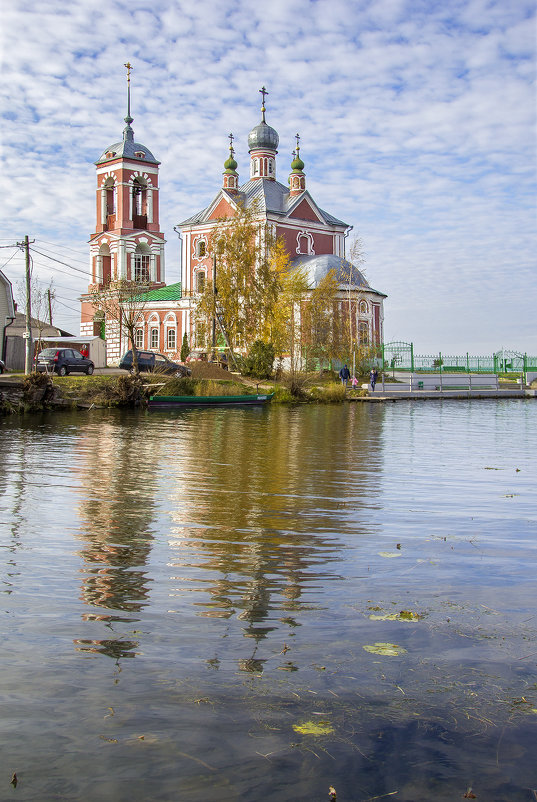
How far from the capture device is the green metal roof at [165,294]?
66.5m

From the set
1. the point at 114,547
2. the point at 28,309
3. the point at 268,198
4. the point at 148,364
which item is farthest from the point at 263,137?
the point at 114,547

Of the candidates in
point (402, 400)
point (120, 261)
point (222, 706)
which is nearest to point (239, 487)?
point (222, 706)

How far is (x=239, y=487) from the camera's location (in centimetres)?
1076

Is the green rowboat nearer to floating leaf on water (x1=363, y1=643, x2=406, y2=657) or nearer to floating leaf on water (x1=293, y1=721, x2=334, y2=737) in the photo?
floating leaf on water (x1=363, y1=643, x2=406, y2=657)

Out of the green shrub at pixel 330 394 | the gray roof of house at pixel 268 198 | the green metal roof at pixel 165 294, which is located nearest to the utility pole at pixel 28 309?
the green shrub at pixel 330 394

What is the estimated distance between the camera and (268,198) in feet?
207

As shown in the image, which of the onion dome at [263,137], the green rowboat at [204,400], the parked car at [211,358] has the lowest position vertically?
the green rowboat at [204,400]

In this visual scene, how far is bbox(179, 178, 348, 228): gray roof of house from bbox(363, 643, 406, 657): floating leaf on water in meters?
58.0

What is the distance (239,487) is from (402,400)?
35124 millimetres

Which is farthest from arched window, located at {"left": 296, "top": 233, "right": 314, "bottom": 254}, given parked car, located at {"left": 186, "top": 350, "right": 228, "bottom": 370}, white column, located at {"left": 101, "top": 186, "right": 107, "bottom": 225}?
parked car, located at {"left": 186, "top": 350, "right": 228, "bottom": 370}

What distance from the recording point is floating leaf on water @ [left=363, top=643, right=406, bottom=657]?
4234mm

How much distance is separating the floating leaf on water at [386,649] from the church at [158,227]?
57.9 meters

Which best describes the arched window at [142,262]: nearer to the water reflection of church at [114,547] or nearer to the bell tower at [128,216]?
the bell tower at [128,216]

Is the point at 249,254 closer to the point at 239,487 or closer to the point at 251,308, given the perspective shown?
the point at 251,308
